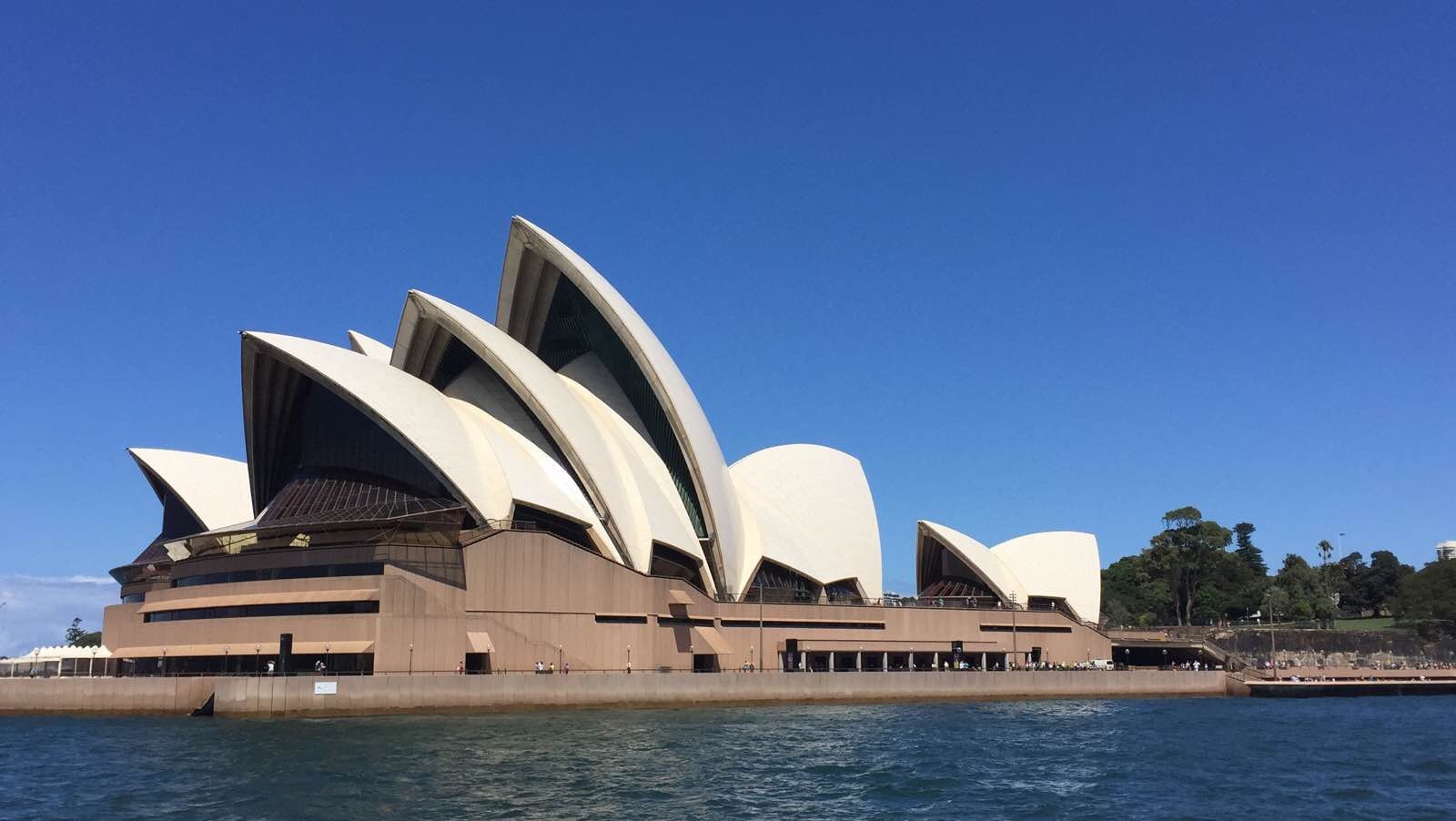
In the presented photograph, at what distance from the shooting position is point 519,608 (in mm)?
48781

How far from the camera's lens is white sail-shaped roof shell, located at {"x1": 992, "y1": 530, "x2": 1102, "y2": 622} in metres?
72.4

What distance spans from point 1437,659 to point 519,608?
241ft

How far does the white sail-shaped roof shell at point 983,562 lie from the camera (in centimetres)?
7050

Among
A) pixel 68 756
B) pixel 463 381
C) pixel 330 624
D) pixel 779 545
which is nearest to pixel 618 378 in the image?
pixel 463 381

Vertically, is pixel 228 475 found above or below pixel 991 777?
above

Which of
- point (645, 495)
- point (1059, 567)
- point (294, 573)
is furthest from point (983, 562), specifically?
point (294, 573)

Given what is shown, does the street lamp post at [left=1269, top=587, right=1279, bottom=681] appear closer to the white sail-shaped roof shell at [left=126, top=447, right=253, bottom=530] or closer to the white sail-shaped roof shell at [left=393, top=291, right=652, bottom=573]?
the white sail-shaped roof shell at [left=393, top=291, right=652, bottom=573]

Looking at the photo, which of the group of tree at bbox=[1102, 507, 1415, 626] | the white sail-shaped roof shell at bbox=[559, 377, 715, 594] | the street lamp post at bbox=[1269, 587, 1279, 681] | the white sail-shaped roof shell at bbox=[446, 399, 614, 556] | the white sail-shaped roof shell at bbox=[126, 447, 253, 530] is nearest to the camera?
the white sail-shaped roof shell at bbox=[446, 399, 614, 556]

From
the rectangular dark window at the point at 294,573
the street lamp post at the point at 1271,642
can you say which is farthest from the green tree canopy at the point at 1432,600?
the rectangular dark window at the point at 294,573

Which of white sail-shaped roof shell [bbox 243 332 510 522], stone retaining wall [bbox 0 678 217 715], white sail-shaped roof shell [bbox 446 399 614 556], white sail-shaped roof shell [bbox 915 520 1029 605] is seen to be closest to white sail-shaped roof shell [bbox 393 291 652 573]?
white sail-shaped roof shell [bbox 446 399 614 556]

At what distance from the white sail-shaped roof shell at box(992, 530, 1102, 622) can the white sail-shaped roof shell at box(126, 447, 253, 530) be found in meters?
43.2

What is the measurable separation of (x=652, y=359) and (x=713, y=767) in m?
28.6

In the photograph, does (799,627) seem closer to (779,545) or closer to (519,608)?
(779,545)

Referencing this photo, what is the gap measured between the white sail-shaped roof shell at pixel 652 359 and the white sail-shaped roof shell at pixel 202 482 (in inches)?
718
